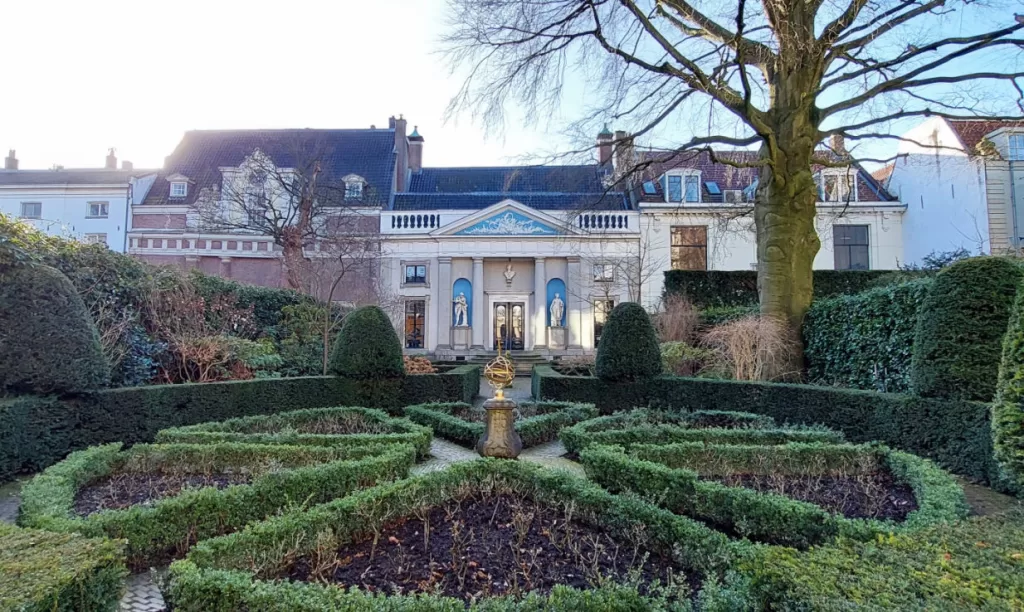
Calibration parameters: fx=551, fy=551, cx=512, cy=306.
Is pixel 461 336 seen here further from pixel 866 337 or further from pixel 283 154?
pixel 866 337

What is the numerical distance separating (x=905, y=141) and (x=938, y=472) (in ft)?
28.3

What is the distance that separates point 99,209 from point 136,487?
28.2m

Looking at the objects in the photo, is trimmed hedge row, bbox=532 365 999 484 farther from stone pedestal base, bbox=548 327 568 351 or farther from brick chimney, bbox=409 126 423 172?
brick chimney, bbox=409 126 423 172

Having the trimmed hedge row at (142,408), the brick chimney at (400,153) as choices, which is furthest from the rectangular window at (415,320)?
the trimmed hedge row at (142,408)

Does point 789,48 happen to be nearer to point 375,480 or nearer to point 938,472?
point 938,472

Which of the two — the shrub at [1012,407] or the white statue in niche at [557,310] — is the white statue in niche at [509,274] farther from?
the shrub at [1012,407]

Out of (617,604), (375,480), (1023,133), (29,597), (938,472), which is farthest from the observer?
(1023,133)

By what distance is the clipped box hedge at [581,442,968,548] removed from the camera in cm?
384

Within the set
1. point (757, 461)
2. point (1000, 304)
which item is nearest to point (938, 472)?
point (757, 461)

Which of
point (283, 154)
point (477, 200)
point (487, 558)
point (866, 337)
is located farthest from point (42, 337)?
point (283, 154)

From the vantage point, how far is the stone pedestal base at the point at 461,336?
25.3m

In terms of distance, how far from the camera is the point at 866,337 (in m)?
9.19

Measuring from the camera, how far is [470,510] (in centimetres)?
460

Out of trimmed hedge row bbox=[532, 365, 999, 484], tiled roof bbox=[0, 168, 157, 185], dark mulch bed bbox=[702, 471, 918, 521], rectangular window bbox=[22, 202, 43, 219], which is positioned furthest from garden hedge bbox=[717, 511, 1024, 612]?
rectangular window bbox=[22, 202, 43, 219]
